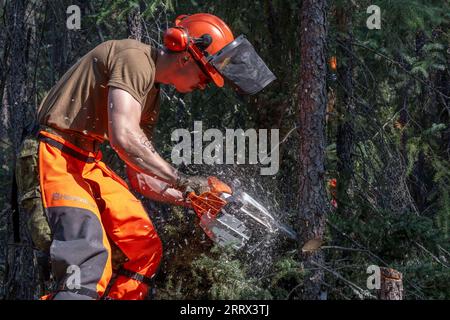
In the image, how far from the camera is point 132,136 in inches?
163

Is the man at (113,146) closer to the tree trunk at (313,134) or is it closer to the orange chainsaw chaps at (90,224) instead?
the orange chainsaw chaps at (90,224)

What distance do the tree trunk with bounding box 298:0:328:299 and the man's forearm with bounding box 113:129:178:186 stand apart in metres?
1.12

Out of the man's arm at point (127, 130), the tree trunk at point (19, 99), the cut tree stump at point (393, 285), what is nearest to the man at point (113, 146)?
the man's arm at point (127, 130)

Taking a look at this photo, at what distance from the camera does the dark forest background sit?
5035mm

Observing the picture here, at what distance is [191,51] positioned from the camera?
4.57m

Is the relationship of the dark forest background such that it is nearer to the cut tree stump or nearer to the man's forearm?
the cut tree stump

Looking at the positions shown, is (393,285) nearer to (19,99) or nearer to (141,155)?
(141,155)

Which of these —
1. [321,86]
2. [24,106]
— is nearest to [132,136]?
[321,86]

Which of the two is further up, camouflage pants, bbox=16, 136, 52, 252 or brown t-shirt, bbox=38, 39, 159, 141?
brown t-shirt, bbox=38, 39, 159, 141

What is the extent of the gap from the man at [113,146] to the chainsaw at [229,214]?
95 mm

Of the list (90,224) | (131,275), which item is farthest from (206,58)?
(131,275)

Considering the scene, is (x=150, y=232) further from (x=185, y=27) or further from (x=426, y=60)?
(x=426, y=60)

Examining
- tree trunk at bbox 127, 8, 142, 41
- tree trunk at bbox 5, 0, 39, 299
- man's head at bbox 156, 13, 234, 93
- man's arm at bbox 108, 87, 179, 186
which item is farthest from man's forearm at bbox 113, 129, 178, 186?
tree trunk at bbox 5, 0, 39, 299

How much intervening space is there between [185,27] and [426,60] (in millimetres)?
3371
